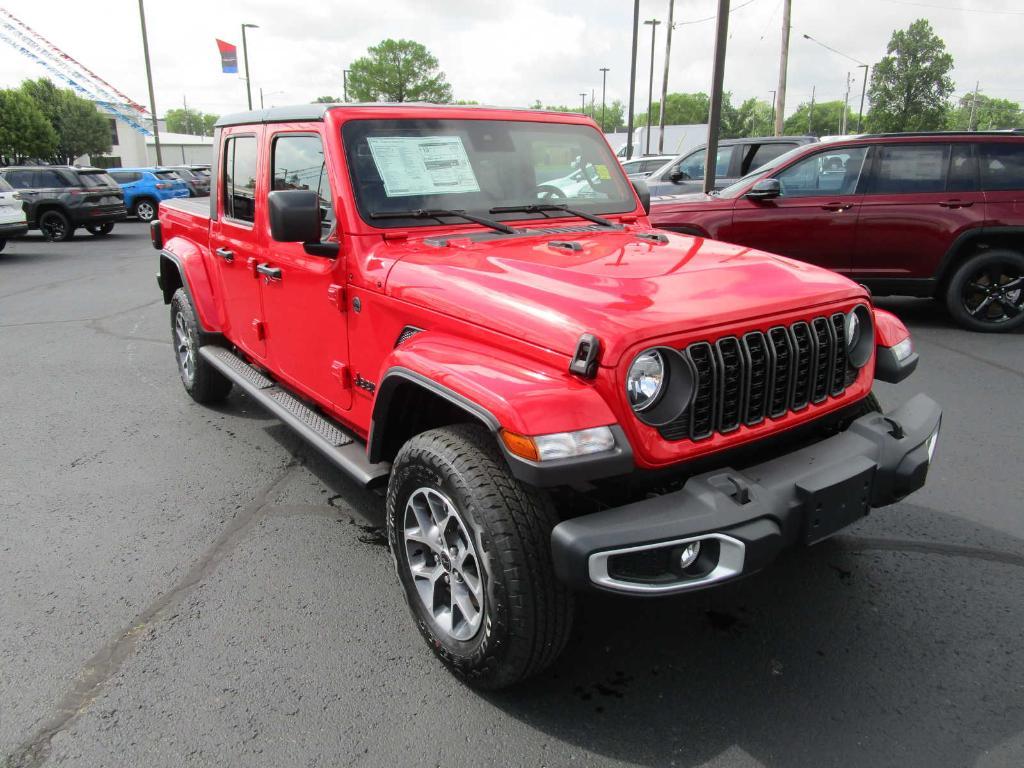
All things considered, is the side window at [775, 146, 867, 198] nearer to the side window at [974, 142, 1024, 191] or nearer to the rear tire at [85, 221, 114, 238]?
the side window at [974, 142, 1024, 191]

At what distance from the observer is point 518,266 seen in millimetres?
2777

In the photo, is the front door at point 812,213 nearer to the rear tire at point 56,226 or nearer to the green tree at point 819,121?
the rear tire at point 56,226

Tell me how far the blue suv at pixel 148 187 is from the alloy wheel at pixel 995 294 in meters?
21.0

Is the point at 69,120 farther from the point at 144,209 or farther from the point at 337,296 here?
the point at 337,296

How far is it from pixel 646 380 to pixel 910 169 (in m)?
6.59

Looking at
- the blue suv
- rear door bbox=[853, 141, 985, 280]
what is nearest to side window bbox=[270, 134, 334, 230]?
rear door bbox=[853, 141, 985, 280]

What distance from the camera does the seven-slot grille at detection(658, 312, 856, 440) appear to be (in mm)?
2314

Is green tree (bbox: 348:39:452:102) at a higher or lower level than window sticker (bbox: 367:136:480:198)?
higher

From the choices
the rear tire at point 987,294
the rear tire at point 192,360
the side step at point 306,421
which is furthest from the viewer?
the rear tire at point 987,294

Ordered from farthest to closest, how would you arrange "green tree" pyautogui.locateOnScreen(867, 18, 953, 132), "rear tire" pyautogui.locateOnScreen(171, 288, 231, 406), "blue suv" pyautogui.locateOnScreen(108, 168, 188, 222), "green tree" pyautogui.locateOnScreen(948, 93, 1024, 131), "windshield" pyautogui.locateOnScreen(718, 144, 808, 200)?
1. "green tree" pyautogui.locateOnScreen(948, 93, 1024, 131)
2. "green tree" pyautogui.locateOnScreen(867, 18, 953, 132)
3. "blue suv" pyautogui.locateOnScreen(108, 168, 188, 222)
4. "windshield" pyautogui.locateOnScreen(718, 144, 808, 200)
5. "rear tire" pyautogui.locateOnScreen(171, 288, 231, 406)

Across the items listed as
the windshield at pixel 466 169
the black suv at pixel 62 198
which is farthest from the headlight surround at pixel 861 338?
the black suv at pixel 62 198

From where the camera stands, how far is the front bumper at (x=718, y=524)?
205cm

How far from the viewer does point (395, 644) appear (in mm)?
2832

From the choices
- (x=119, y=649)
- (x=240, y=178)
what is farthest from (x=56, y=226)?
(x=119, y=649)
